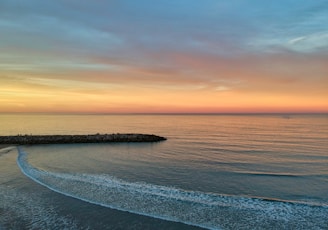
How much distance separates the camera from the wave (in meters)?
11.4

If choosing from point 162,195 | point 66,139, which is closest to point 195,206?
point 162,195

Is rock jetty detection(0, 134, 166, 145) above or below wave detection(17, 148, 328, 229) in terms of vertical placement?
above

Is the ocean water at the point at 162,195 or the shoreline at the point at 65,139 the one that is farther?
the shoreline at the point at 65,139

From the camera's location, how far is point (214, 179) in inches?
750

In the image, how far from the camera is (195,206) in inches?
523

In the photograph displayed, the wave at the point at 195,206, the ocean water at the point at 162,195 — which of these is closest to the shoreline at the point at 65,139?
the ocean water at the point at 162,195

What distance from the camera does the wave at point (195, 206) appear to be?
11445 millimetres

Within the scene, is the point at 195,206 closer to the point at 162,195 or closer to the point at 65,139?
the point at 162,195

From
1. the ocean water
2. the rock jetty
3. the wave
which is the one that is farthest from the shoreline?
the wave

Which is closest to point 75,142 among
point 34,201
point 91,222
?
point 34,201

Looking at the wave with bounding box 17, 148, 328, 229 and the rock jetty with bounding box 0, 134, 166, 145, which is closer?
the wave with bounding box 17, 148, 328, 229

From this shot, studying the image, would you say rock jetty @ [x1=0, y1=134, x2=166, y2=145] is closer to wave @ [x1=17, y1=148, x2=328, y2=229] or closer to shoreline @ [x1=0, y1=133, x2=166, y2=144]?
shoreline @ [x1=0, y1=133, x2=166, y2=144]

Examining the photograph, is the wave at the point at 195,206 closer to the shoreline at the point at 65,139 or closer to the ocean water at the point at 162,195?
the ocean water at the point at 162,195

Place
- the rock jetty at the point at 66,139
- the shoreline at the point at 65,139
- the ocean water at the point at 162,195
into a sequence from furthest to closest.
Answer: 1. the rock jetty at the point at 66,139
2. the shoreline at the point at 65,139
3. the ocean water at the point at 162,195
